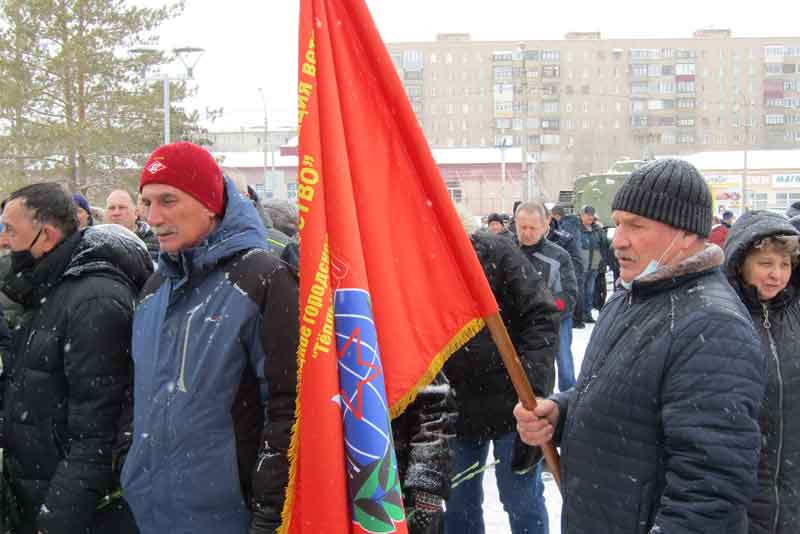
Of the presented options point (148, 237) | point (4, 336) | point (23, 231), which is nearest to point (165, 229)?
point (23, 231)

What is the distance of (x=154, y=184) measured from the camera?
2375mm

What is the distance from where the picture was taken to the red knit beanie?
235 centimetres

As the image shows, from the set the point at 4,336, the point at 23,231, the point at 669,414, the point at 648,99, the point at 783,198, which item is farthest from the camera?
the point at 648,99

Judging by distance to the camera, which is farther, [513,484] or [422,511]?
[513,484]

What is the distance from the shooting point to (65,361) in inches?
106

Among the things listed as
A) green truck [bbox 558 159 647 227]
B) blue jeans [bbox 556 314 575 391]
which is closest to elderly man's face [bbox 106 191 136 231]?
blue jeans [bbox 556 314 575 391]

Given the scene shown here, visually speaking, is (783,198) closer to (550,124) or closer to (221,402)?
(550,124)

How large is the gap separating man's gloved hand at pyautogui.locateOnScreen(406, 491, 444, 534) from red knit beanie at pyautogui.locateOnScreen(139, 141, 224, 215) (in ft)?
3.35

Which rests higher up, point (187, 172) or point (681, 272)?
point (187, 172)

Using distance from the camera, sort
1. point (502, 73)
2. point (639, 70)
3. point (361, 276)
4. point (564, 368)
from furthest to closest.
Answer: point (639, 70)
point (502, 73)
point (564, 368)
point (361, 276)

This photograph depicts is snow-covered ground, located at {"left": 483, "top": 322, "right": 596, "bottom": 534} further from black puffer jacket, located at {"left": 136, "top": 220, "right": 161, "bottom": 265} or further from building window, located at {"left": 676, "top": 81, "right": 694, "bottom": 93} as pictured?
building window, located at {"left": 676, "top": 81, "right": 694, "bottom": 93}

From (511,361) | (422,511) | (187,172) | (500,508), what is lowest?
(500,508)

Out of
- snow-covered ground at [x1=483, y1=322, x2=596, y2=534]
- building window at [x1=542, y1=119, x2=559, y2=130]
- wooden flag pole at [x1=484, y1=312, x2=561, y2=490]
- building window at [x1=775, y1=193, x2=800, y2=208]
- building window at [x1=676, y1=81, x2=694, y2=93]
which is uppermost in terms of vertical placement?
building window at [x1=676, y1=81, x2=694, y2=93]

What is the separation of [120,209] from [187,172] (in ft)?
13.1
